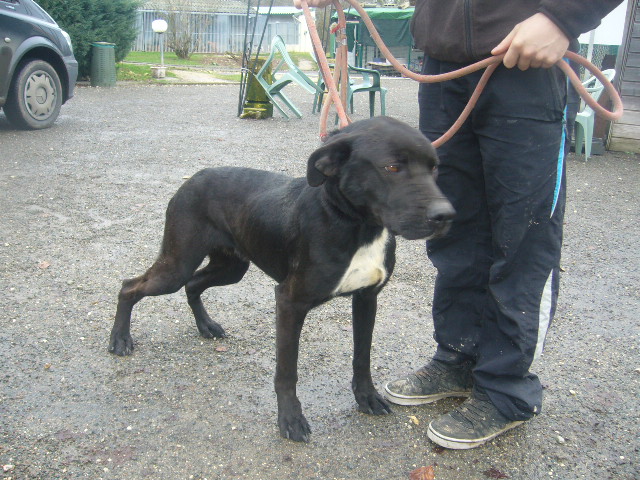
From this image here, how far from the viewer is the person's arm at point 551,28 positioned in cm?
226

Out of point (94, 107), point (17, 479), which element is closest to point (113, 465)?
point (17, 479)

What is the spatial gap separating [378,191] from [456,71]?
0.62 metres

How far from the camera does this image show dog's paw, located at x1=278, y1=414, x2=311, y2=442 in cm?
274

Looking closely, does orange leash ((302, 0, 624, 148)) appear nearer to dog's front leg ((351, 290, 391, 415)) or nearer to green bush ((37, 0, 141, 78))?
dog's front leg ((351, 290, 391, 415))

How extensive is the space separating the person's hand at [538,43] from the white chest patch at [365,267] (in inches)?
34.5

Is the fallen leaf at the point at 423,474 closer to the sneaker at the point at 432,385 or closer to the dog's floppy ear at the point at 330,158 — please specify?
the sneaker at the point at 432,385

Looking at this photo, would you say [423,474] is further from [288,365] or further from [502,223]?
[502,223]

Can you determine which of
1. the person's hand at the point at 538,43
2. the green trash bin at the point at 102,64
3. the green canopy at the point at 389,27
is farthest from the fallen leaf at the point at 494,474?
the green canopy at the point at 389,27

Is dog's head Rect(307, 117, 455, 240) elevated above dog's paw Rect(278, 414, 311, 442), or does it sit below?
above

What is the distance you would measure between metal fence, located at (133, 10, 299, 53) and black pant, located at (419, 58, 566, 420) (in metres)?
22.4

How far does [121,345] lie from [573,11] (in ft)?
8.83

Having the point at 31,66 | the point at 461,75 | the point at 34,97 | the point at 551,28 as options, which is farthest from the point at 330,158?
the point at 34,97

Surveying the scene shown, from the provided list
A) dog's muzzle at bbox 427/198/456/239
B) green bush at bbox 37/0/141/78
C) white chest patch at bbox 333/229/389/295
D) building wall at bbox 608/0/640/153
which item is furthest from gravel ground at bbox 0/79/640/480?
green bush at bbox 37/0/141/78

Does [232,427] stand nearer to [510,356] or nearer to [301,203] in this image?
[301,203]
